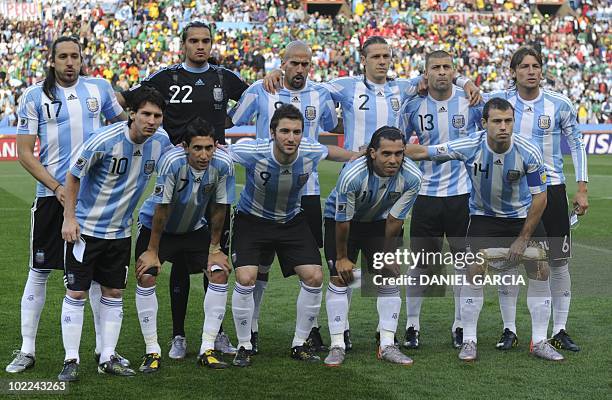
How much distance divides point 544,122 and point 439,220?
111cm

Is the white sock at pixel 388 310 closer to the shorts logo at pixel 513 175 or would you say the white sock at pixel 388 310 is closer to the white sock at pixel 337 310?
the white sock at pixel 337 310

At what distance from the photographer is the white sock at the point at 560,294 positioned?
7523 mm

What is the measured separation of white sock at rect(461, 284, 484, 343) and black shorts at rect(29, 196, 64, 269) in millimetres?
2918

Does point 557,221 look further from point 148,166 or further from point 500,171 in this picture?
point 148,166

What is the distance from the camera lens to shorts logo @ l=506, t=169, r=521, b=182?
277 inches

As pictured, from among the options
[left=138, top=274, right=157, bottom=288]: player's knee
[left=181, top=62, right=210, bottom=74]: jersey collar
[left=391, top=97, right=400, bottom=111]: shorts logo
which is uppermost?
[left=181, top=62, right=210, bottom=74]: jersey collar

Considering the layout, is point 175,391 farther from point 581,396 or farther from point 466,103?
point 466,103

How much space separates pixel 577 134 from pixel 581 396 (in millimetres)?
2448

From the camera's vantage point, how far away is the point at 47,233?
266 inches

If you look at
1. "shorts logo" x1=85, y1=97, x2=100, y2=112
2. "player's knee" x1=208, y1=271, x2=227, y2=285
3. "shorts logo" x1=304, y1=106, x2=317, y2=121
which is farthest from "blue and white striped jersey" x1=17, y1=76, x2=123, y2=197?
"shorts logo" x1=304, y1=106, x2=317, y2=121

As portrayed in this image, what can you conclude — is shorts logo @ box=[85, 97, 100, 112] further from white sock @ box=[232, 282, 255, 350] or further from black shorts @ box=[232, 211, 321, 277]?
white sock @ box=[232, 282, 255, 350]

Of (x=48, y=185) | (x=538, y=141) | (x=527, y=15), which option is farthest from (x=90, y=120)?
(x=527, y=15)

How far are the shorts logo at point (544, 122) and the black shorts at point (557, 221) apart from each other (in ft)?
1.53


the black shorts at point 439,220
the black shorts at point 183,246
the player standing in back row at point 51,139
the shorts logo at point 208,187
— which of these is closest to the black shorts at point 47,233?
the player standing in back row at point 51,139
